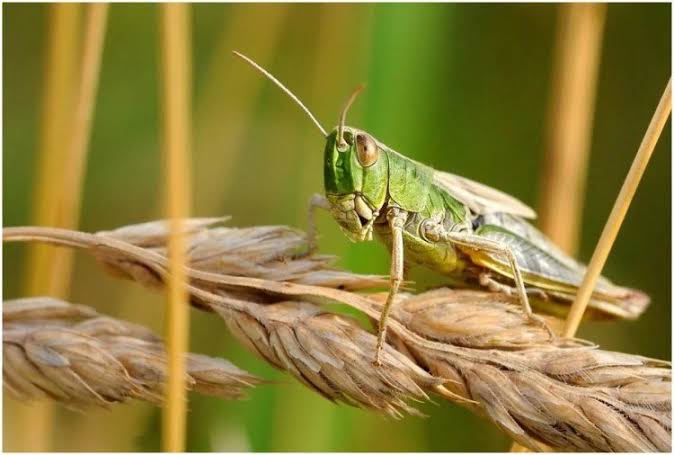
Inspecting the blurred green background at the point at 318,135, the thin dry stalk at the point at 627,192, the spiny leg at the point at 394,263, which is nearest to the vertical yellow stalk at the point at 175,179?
the spiny leg at the point at 394,263

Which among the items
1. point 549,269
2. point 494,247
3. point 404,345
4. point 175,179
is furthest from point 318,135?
point 175,179

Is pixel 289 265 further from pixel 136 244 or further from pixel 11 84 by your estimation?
pixel 11 84

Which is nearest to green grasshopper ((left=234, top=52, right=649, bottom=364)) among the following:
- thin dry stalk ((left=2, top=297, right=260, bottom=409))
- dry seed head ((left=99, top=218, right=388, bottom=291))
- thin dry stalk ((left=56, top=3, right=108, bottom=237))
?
dry seed head ((left=99, top=218, right=388, bottom=291))

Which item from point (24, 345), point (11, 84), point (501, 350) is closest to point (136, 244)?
point (24, 345)

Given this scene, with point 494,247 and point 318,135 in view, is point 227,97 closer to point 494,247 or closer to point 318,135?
point 318,135

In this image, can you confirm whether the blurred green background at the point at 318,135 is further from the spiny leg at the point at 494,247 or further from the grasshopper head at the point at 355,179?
the spiny leg at the point at 494,247

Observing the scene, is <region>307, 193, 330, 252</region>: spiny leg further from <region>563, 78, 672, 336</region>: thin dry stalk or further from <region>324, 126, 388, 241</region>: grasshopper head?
<region>563, 78, 672, 336</region>: thin dry stalk
